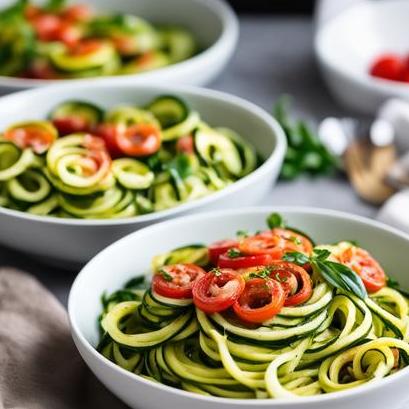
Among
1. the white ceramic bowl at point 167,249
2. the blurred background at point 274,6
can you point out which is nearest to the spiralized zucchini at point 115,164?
the white ceramic bowl at point 167,249

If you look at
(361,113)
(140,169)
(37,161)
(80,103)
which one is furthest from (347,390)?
(361,113)

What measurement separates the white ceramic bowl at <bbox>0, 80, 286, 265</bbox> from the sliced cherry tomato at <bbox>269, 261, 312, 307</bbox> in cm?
72

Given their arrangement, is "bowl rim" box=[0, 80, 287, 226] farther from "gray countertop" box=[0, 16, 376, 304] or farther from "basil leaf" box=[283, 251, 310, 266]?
"basil leaf" box=[283, 251, 310, 266]

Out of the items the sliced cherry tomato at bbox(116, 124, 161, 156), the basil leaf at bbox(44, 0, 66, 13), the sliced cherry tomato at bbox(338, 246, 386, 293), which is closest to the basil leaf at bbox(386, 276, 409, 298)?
the sliced cherry tomato at bbox(338, 246, 386, 293)

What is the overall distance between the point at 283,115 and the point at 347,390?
2.33 metres

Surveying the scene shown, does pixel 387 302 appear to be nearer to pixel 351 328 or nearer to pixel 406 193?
pixel 351 328

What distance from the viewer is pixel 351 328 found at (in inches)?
101

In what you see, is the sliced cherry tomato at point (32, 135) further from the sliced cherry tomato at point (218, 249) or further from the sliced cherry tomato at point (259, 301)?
the sliced cherry tomato at point (259, 301)

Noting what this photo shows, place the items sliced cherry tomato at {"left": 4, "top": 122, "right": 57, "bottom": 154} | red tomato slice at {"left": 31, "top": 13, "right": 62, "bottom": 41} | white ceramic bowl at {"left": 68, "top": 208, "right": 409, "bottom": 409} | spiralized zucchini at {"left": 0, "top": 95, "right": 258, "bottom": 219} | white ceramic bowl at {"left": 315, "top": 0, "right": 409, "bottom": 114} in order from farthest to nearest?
red tomato slice at {"left": 31, "top": 13, "right": 62, "bottom": 41} → white ceramic bowl at {"left": 315, "top": 0, "right": 409, "bottom": 114} → sliced cherry tomato at {"left": 4, "top": 122, "right": 57, "bottom": 154} → spiralized zucchini at {"left": 0, "top": 95, "right": 258, "bottom": 219} → white ceramic bowl at {"left": 68, "top": 208, "right": 409, "bottom": 409}

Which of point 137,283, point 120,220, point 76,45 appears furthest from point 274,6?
point 137,283

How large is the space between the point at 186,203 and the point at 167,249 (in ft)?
0.67

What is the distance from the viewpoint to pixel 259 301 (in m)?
2.56

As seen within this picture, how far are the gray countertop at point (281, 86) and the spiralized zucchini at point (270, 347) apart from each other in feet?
2.67

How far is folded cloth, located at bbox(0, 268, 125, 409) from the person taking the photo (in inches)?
109
